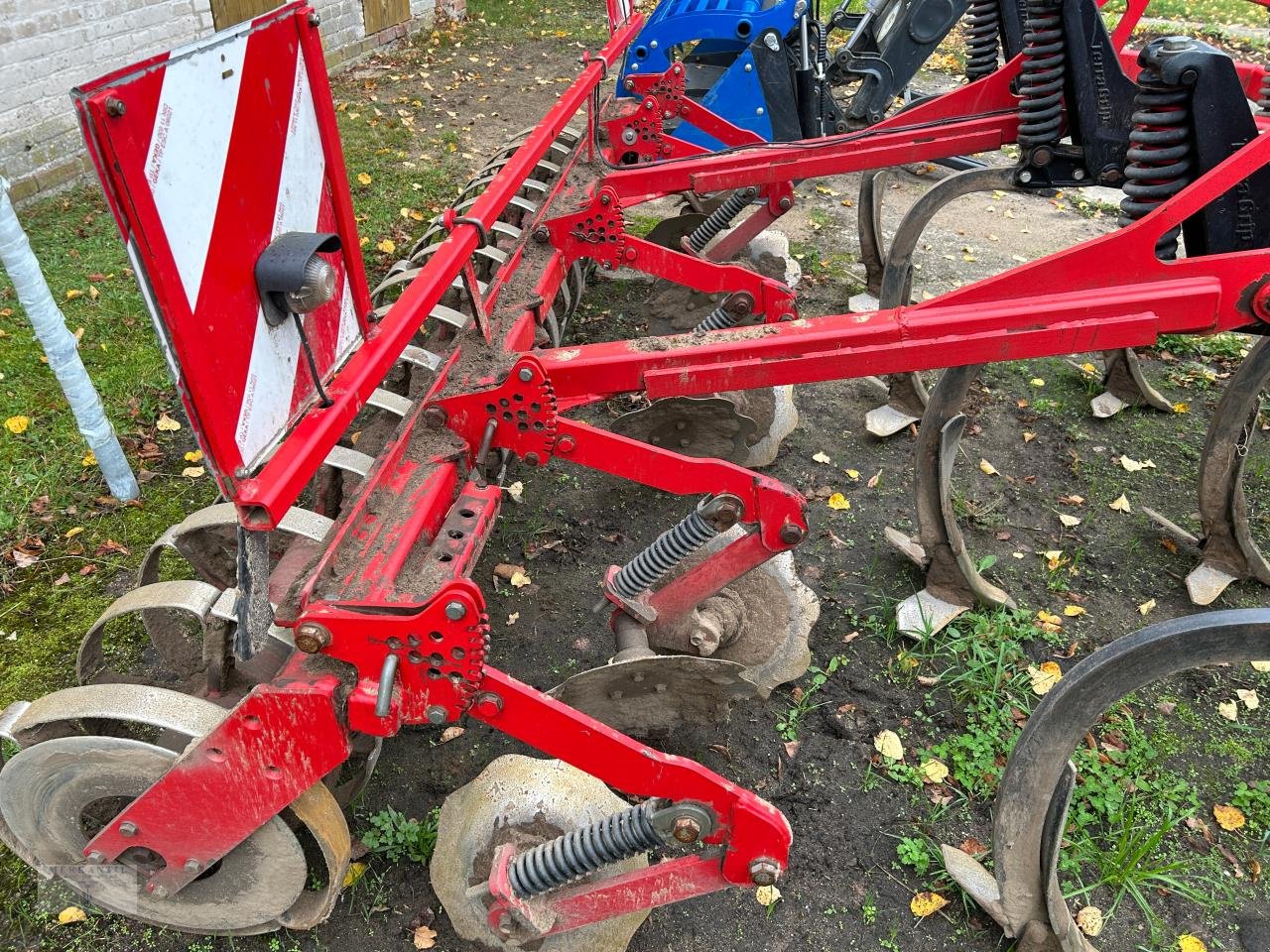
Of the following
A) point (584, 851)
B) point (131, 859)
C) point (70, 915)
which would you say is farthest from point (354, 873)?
point (584, 851)

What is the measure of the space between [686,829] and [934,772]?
1.27 m

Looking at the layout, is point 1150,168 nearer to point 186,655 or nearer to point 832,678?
point 832,678

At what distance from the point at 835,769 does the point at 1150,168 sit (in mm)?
2117

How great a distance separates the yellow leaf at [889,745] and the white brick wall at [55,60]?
5867mm

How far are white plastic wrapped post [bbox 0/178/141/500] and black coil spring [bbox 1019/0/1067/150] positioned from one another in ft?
11.8

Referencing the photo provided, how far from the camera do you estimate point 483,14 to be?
1189cm

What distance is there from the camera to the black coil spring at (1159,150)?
2.66 metres

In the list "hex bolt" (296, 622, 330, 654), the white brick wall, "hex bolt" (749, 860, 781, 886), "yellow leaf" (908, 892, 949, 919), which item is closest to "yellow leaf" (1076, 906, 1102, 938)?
"yellow leaf" (908, 892, 949, 919)

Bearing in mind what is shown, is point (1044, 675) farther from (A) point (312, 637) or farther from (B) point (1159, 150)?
(A) point (312, 637)

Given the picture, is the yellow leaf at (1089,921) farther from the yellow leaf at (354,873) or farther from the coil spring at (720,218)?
the coil spring at (720,218)

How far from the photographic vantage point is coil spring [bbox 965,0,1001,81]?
178 inches

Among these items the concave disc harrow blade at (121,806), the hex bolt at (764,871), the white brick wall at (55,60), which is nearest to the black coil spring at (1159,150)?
the hex bolt at (764,871)

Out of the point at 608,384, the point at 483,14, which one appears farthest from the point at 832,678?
the point at 483,14

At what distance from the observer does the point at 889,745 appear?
3086 millimetres
